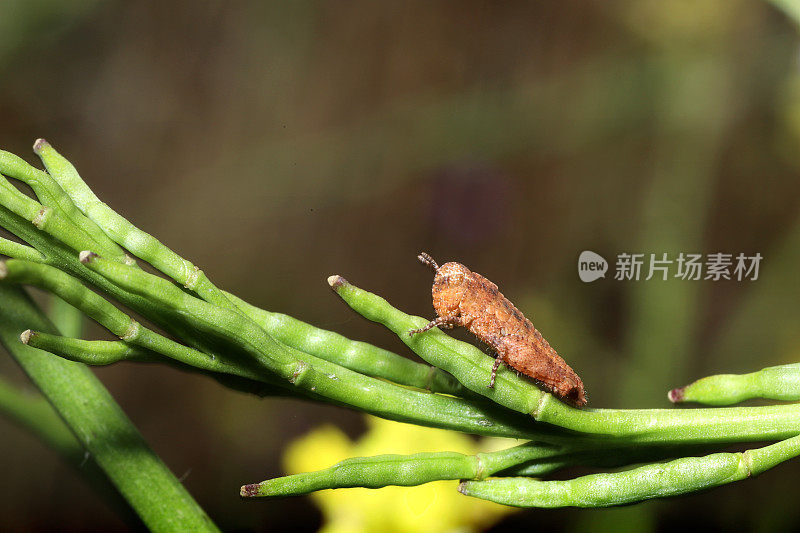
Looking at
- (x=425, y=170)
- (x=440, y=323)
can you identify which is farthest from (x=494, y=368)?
(x=425, y=170)

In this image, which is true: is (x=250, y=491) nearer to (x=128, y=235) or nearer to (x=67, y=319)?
(x=128, y=235)

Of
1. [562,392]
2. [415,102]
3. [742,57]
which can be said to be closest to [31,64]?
[415,102]

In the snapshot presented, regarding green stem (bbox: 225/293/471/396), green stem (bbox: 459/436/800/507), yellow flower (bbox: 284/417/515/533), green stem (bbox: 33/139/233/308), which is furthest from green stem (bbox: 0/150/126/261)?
yellow flower (bbox: 284/417/515/533)

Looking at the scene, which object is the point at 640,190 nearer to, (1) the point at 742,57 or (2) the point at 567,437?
(1) the point at 742,57

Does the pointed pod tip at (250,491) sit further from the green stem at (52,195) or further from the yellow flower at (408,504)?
the yellow flower at (408,504)

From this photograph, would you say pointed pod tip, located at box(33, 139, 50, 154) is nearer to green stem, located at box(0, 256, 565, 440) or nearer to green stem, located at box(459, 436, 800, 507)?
green stem, located at box(0, 256, 565, 440)

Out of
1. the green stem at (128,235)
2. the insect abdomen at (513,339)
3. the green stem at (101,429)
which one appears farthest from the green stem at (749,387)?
the green stem at (101,429)
